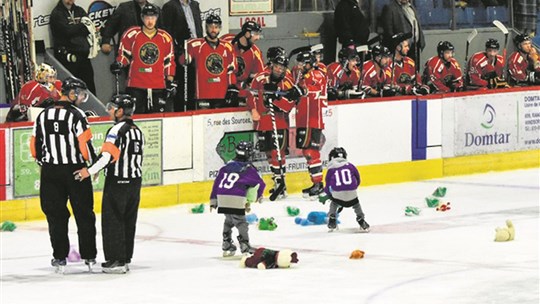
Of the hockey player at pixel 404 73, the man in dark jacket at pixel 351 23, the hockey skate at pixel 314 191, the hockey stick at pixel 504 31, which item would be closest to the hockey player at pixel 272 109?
the hockey skate at pixel 314 191

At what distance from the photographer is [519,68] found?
24297mm

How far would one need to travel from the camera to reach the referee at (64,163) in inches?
556

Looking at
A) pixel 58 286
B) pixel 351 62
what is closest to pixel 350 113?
pixel 351 62

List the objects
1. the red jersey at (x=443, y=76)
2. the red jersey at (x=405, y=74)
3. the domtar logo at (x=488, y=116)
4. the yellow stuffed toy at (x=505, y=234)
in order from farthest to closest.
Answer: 1. the red jersey at (x=443, y=76)
2. the domtar logo at (x=488, y=116)
3. the red jersey at (x=405, y=74)
4. the yellow stuffed toy at (x=505, y=234)

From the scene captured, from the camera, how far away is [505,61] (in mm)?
25375

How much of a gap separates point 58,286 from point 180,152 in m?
5.78

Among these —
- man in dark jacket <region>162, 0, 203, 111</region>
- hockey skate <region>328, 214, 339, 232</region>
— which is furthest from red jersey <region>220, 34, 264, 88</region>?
hockey skate <region>328, 214, 339, 232</region>

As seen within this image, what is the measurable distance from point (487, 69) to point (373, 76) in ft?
7.87

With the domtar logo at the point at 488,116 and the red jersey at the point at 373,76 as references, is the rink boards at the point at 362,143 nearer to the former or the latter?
the domtar logo at the point at 488,116

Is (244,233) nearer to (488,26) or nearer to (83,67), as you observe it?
(83,67)

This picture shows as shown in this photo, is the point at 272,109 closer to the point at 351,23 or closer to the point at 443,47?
the point at 351,23

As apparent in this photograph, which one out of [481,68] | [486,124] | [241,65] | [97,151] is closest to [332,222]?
[97,151]

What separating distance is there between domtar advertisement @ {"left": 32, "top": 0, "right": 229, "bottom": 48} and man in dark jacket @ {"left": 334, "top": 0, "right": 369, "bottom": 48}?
1540mm

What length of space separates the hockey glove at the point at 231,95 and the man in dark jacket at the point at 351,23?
9.35ft
